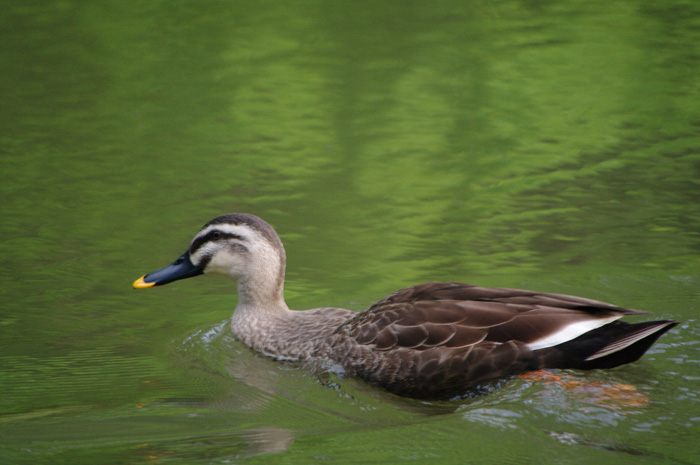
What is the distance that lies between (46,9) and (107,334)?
41.8 ft

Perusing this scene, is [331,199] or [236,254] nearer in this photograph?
[236,254]

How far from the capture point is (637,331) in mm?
6059

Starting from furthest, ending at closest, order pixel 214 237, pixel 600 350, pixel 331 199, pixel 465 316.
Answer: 1. pixel 331 199
2. pixel 214 237
3. pixel 465 316
4. pixel 600 350

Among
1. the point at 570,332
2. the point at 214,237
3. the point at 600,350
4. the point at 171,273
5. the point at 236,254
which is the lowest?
the point at 600,350

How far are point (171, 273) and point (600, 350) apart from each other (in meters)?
→ 3.67

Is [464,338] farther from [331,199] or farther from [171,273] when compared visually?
[331,199]

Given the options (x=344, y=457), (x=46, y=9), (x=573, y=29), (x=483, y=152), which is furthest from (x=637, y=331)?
(x=46, y=9)

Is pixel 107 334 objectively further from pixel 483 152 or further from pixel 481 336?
pixel 483 152

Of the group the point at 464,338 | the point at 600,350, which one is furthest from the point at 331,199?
the point at 600,350

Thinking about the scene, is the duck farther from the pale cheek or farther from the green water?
the pale cheek

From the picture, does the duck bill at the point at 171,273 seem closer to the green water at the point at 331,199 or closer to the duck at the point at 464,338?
the green water at the point at 331,199

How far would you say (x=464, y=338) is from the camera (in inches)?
251

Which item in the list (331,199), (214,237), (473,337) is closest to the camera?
(473,337)

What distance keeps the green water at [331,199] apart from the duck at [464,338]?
18cm
